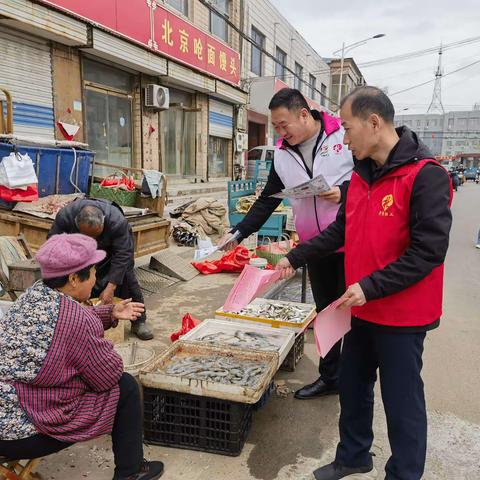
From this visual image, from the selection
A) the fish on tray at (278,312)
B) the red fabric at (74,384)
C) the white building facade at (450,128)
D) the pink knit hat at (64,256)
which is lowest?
the fish on tray at (278,312)

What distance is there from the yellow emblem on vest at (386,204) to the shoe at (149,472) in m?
1.81

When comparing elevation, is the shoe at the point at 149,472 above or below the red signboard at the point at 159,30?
below

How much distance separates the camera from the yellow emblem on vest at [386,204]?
5.92 ft

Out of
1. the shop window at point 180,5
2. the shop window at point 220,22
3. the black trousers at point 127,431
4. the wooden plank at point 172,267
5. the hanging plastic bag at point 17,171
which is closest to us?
the black trousers at point 127,431

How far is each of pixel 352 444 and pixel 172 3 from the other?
484 inches

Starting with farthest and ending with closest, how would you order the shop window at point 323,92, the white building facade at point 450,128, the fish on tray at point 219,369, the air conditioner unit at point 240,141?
1. the white building facade at point 450,128
2. the shop window at point 323,92
3. the air conditioner unit at point 240,141
4. the fish on tray at point 219,369

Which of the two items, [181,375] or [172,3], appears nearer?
[181,375]

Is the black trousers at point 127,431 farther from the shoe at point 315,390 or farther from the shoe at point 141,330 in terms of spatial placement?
the shoe at point 141,330

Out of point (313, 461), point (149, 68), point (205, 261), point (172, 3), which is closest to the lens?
point (313, 461)

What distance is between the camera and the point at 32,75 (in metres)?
7.66

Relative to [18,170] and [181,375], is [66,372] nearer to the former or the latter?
[181,375]

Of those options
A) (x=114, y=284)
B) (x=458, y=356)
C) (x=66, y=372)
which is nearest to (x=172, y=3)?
(x=114, y=284)

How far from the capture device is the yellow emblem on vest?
181cm

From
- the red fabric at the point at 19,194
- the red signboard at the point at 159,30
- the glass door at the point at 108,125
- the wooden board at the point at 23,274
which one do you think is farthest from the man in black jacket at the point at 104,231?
the glass door at the point at 108,125
